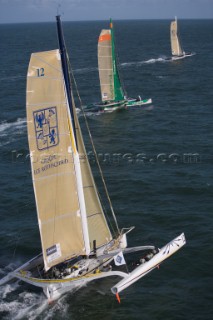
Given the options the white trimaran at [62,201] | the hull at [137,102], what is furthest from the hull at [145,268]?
the hull at [137,102]

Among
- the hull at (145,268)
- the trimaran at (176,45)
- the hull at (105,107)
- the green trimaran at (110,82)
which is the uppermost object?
the trimaran at (176,45)

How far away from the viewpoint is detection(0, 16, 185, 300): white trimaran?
24.5 meters

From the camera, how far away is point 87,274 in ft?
90.4

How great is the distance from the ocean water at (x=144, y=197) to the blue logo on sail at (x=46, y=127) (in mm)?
9718

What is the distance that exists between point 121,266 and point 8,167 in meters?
24.0

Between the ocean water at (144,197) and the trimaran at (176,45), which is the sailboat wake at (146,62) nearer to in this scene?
the trimaran at (176,45)

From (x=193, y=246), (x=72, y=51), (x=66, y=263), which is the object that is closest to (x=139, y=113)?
(x=193, y=246)

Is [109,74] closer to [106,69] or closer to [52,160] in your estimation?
[106,69]

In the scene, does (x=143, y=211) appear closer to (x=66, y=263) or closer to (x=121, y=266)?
(x=121, y=266)

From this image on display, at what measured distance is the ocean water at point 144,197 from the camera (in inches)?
1099

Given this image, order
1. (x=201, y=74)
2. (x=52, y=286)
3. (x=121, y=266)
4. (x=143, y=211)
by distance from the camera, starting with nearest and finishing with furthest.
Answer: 1. (x=52, y=286)
2. (x=121, y=266)
3. (x=143, y=211)
4. (x=201, y=74)

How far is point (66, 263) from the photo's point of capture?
28.7m

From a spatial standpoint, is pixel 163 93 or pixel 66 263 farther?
pixel 163 93

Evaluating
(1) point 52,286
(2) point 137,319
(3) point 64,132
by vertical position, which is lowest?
(2) point 137,319
